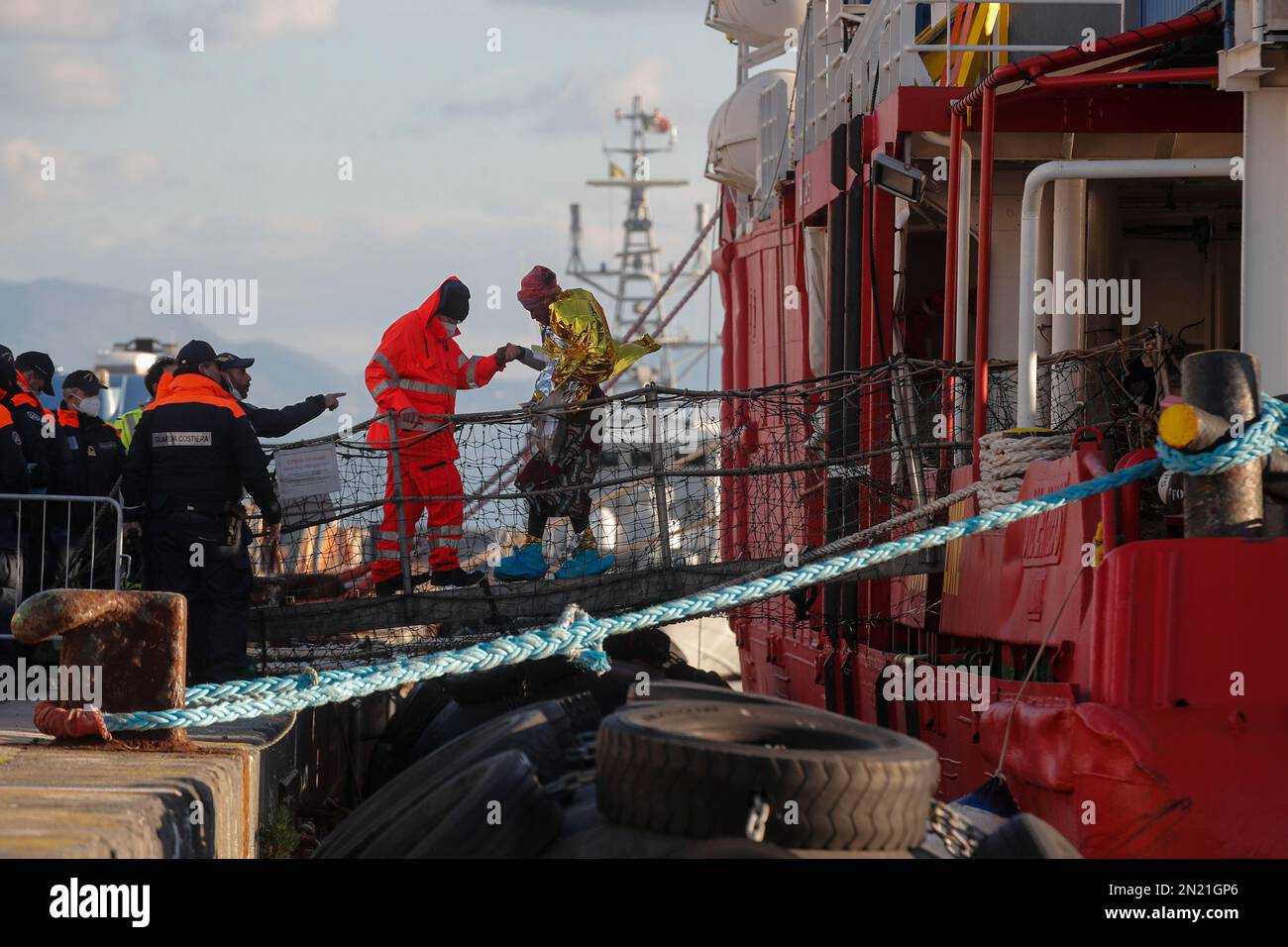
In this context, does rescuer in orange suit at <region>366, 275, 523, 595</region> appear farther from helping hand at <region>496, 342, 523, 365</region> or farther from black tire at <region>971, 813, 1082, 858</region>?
black tire at <region>971, 813, 1082, 858</region>

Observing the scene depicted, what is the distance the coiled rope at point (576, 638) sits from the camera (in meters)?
4.88

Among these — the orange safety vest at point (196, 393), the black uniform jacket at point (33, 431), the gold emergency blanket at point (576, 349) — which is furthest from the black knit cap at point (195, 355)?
the gold emergency blanket at point (576, 349)

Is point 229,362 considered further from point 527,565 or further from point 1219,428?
point 1219,428

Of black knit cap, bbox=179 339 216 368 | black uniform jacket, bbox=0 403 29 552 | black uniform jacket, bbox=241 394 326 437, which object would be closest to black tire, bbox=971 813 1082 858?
black knit cap, bbox=179 339 216 368

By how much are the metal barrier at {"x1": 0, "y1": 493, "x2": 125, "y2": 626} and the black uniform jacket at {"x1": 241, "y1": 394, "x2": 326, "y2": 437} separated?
36.5 inches

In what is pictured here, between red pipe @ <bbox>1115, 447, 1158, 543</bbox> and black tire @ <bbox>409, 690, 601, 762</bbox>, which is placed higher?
red pipe @ <bbox>1115, 447, 1158, 543</bbox>

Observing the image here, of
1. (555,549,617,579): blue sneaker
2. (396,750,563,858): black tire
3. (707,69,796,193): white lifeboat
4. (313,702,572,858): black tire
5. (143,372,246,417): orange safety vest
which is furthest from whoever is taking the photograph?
(707,69,796,193): white lifeboat

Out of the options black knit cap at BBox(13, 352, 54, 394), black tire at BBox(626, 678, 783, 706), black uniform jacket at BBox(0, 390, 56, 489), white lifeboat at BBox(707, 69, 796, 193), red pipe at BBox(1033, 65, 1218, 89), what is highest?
white lifeboat at BBox(707, 69, 796, 193)

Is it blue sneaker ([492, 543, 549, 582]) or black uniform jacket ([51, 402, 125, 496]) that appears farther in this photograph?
black uniform jacket ([51, 402, 125, 496])

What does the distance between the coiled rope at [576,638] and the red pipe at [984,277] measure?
2170 mm

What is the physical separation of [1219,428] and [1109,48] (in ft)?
10.9

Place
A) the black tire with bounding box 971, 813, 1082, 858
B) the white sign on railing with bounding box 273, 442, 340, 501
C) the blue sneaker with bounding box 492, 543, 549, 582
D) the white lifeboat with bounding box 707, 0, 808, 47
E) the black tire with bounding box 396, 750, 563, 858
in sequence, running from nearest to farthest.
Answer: the black tire with bounding box 396, 750, 563, 858 < the black tire with bounding box 971, 813, 1082, 858 < the white sign on railing with bounding box 273, 442, 340, 501 < the blue sneaker with bounding box 492, 543, 549, 582 < the white lifeboat with bounding box 707, 0, 808, 47

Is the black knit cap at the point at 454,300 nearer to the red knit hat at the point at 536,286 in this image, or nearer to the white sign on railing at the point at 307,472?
the red knit hat at the point at 536,286

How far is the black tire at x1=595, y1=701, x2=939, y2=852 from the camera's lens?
3654mm
